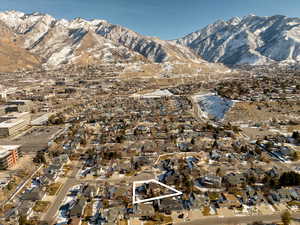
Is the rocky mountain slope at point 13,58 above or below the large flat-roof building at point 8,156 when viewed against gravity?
above

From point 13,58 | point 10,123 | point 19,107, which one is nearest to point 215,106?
point 10,123

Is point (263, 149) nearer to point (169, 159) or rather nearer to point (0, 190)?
point (169, 159)

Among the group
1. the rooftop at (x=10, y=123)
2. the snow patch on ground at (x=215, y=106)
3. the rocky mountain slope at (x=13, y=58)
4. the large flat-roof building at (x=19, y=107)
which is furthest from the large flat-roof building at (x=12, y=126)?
the rocky mountain slope at (x=13, y=58)

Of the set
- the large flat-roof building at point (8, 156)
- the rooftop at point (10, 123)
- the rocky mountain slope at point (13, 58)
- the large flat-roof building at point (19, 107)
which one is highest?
the rocky mountain slope at point (13, 58)

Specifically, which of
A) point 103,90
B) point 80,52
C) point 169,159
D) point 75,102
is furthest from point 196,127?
point 80,52

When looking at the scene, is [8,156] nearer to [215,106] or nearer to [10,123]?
[10,123]

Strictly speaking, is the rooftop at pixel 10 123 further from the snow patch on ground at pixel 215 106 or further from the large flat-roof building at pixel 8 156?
the snow patch on ground at pixel 215 106

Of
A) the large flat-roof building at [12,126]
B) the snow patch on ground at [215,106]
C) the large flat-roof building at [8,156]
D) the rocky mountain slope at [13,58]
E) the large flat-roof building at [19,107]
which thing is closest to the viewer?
the large flat-roof building at [8,156]

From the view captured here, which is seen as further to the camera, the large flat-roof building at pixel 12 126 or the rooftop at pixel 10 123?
the rooftop at pixel 10 123
